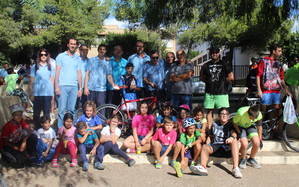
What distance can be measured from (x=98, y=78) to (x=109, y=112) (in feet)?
2.50

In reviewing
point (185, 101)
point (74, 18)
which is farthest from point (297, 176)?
point (74, 18)

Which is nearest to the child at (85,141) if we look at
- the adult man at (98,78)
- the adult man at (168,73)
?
the adult man at (98,78)

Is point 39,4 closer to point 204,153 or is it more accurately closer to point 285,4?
point 204,153

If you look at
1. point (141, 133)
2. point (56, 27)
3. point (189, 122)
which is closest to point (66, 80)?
point (141, 133)

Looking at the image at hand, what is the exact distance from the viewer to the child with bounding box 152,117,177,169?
5.20 meters

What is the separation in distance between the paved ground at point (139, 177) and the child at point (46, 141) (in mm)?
264

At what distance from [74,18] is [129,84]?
17728 mm

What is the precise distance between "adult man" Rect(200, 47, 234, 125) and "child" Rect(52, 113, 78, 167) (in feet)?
7.93

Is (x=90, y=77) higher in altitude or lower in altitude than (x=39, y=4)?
lower

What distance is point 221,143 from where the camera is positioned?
16.9ft

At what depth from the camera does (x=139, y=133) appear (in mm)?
5625

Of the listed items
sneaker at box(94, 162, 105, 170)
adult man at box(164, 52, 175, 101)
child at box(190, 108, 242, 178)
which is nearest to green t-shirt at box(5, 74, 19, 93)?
adult man at box(164, 52, 175, 101)

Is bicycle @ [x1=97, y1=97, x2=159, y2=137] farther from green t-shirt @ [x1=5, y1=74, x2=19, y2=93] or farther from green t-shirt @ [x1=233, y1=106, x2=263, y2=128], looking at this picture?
green t-shirt @ [x1=5, y1=74, x2=19, y2=93]

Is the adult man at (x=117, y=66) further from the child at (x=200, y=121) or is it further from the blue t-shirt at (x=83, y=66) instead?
the child at (x=200, y=121)
